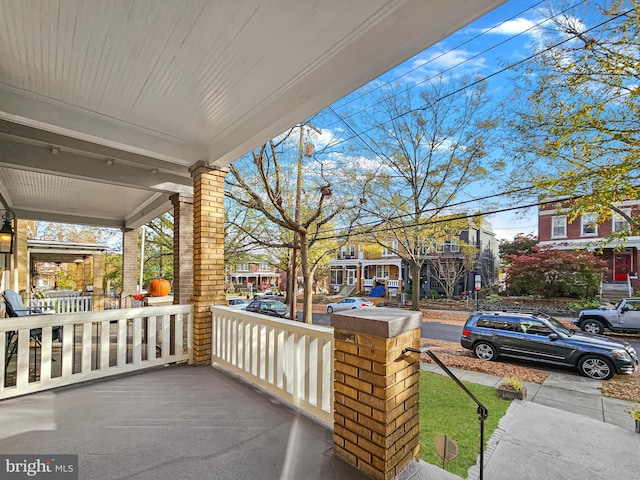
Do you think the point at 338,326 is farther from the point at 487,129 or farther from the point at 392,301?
the point at 392,301

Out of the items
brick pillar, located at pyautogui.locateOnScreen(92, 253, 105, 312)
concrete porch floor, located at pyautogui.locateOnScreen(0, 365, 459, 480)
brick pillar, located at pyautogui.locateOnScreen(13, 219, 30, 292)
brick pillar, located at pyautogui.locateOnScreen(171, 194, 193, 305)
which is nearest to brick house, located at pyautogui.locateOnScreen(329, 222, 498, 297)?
brick pillar, located at pyautogui.locateOnScreen(171, 194, 193, 305)

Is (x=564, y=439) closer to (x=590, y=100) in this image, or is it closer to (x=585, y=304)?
(x=590, y=100)

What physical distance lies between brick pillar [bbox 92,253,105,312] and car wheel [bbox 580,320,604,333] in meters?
13.6

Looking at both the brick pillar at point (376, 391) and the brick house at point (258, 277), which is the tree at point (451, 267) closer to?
the brick pillar at point (376, 391)

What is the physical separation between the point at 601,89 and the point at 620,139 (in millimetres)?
816

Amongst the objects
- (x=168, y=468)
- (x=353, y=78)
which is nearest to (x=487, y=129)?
(x=353, y=78)

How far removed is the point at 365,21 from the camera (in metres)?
1.73

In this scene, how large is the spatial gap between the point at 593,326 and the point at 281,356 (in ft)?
30.4

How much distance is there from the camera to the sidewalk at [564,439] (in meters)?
2.30

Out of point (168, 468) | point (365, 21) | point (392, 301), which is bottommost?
point (392, 301)

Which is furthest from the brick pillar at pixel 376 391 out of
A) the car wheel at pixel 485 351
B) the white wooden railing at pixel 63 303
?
the white wooden railing at pixel 63 303

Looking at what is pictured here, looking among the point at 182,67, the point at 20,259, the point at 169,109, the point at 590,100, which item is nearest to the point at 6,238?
the point at 169,109

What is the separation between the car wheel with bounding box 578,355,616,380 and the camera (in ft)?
17.4

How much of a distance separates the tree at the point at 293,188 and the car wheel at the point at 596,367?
19.0 feet
